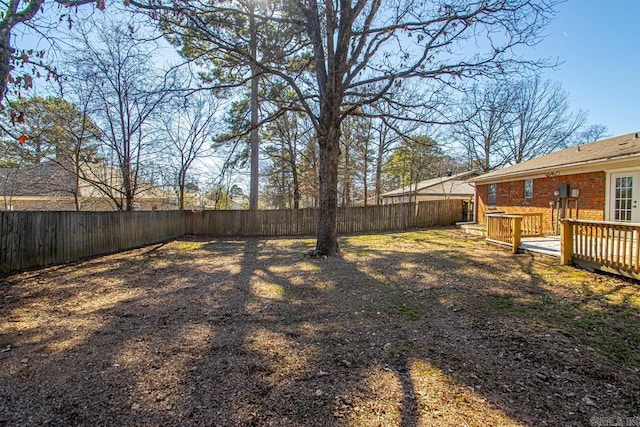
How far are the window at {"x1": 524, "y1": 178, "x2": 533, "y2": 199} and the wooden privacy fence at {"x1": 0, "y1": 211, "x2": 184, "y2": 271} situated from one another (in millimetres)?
14645

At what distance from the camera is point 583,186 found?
9641 mm

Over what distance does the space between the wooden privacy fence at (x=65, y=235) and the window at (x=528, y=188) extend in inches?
577

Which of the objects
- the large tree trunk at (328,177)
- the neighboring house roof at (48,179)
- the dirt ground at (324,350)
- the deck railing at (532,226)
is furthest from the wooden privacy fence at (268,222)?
the dirt ground at (324,350)

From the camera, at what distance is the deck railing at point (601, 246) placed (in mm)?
4902

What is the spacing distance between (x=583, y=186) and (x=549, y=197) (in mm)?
1290

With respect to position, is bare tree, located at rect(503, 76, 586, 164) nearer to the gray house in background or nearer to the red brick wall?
the gray house in background

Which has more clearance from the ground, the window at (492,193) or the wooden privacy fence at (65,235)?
the window at (492,193)

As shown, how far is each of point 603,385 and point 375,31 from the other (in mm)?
7556

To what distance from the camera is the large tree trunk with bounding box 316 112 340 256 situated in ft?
24.9

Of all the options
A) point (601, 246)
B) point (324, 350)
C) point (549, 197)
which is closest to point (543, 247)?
point (601, 246)

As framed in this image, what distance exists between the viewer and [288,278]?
19.3 ft

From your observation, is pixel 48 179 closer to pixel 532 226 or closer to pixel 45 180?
pixel 45 180

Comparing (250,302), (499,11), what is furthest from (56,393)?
(499,11)

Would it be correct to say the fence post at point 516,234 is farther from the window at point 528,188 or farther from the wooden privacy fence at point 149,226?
the wooden privacy fence at point 149,226
